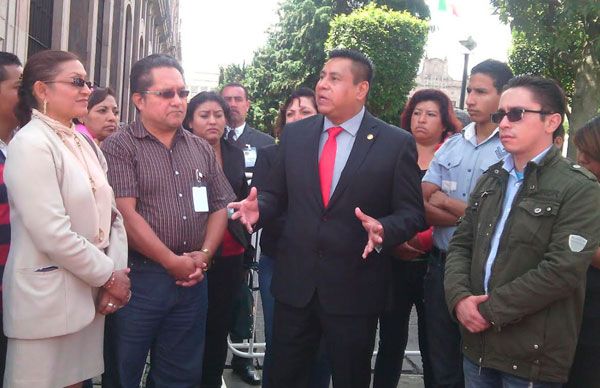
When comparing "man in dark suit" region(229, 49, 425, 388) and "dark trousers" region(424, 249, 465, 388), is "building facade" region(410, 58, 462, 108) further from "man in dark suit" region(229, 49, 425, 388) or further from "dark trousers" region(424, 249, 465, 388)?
"man in dark suit" region(229, 49, 425, 388)

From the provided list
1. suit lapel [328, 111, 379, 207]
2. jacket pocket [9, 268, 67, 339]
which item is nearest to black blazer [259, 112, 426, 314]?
suit lapel [328, 111, 379, 207]

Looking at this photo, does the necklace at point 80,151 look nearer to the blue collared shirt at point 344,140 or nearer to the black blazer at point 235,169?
the blue collared shirt at point 344,140

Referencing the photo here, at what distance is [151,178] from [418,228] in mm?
1579

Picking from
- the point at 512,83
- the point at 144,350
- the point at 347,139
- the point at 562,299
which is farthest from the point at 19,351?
the point at 512,83

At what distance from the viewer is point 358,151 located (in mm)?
3678

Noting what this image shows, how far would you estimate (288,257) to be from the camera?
3.75m

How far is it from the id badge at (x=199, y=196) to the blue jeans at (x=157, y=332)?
427mm

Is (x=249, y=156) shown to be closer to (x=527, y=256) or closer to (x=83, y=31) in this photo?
(x=527, y=256)

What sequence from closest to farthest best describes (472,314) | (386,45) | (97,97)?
(472,314) < (97,97) < (386,45)

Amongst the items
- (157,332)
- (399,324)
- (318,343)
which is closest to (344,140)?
(318,343)

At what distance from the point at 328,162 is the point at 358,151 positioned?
20 centimetres

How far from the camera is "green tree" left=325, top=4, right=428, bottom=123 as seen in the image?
3155cm

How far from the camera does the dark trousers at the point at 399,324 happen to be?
4.40 meters

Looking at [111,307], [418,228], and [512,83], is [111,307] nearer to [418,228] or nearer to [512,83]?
[418,228]
